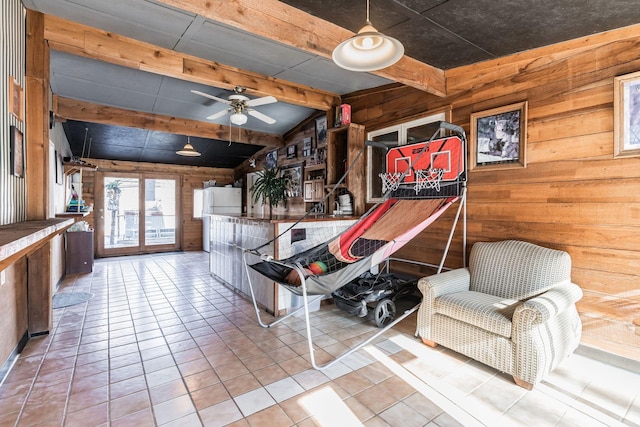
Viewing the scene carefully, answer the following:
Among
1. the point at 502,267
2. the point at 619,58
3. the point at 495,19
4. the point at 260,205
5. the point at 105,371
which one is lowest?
the point at 105,371

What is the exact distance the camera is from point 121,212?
25.6 ft

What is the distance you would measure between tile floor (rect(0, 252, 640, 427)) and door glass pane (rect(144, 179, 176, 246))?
514 cm

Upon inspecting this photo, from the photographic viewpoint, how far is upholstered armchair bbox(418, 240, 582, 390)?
2.13 meters

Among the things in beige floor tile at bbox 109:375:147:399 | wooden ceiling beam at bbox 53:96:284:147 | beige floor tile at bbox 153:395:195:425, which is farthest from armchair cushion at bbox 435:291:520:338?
wooden ceiling beam at bbox 53:96:284:147

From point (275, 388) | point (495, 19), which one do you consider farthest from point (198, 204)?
point (495, 19)

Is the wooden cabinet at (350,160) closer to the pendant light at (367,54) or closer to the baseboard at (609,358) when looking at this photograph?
the pendant light at (367,54)

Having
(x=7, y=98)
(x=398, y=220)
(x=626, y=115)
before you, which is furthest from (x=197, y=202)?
(x=626, y=115)

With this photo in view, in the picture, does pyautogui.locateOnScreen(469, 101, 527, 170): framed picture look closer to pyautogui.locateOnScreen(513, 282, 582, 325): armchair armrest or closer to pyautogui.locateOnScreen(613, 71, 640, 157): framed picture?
pyautogui.locateOnScreen(613, 71, 640, 157): framed picture

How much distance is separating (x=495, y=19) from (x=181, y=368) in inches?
139

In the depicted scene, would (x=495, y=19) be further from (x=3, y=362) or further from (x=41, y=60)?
(x=3, y=362)

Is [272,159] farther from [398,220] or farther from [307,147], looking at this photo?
[398,220]

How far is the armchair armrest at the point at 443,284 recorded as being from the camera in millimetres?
2719

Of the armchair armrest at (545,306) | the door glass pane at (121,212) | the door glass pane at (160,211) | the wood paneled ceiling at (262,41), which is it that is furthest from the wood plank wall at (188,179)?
the armchair armrest at (545,306)

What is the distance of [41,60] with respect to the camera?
2770 mm
